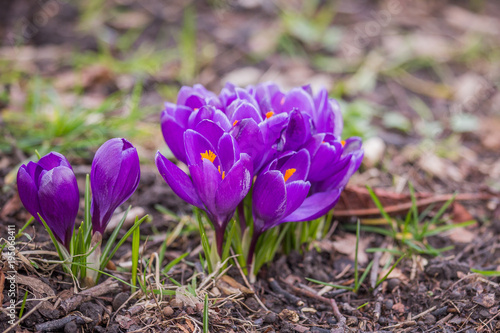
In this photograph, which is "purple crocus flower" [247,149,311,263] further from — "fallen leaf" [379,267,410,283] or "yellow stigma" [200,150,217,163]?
"fallen leaf" [379,267,410,283]

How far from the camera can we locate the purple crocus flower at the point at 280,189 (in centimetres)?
157

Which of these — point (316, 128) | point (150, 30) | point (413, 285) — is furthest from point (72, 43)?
point (413, 285)

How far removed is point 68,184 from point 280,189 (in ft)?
2.22

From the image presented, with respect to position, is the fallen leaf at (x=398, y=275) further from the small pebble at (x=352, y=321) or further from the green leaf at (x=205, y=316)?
the green leaf at (x=205, y=316)

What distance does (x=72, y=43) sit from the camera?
13.3 feet

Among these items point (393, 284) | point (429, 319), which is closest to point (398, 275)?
point (393, 284)

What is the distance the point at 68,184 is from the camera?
4.98ft

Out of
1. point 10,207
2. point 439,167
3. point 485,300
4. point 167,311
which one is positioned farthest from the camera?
point 439,167

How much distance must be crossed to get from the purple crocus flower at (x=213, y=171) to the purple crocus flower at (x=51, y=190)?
298 mm

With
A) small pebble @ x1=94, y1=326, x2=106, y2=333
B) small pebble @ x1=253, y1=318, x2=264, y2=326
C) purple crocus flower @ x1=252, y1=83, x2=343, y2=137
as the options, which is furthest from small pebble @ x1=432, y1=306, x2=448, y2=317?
small pebble @ x1=94, y1=326, x2=106, y2=333

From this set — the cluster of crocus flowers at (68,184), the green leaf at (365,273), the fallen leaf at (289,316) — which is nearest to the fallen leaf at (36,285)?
the cluster of crocus flowers at (68,184)

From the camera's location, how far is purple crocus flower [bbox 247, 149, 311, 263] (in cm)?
157

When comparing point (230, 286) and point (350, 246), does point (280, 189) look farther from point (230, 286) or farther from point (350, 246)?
point (350, 246)

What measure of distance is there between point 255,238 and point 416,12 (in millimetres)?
4195
